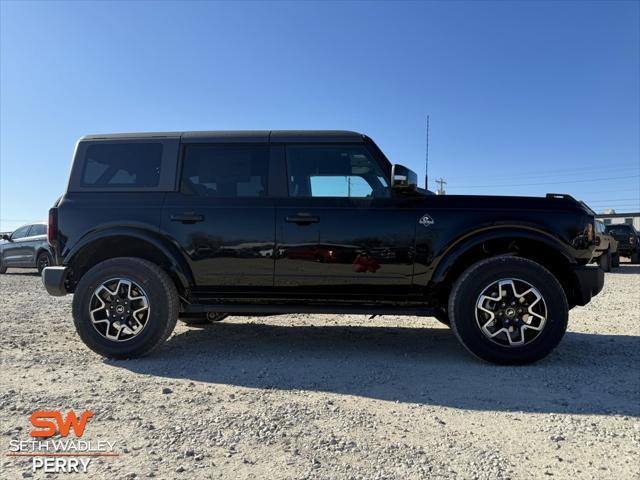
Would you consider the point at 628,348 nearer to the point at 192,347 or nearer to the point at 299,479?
the point at 299,479

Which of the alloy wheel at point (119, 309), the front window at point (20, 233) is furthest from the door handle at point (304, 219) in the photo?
the front window at point (20, 233)

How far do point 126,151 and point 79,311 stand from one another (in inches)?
59.1

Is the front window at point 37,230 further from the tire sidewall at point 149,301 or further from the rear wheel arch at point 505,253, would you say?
the rear wheel arch at point 505,253

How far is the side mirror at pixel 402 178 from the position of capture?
141 inches

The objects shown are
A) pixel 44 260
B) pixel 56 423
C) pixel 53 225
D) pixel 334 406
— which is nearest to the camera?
pixel 56 423

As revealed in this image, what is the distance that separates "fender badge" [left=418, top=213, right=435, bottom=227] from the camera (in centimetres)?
371

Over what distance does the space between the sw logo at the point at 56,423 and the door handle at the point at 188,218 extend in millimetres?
1741

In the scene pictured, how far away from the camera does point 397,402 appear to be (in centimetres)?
278

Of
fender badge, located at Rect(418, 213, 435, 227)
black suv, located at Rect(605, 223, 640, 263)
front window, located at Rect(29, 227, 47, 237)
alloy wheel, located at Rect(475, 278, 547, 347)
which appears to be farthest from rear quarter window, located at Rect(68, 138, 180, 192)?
black suv, located at Rect(605, 223, 640, 263)

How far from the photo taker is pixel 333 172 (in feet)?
13.1

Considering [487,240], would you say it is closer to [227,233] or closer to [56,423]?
[227,233]

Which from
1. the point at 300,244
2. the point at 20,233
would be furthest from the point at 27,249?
the point at 300,244

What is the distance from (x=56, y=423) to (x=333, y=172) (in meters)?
2.76

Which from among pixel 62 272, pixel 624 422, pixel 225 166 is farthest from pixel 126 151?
pixel 624 422
